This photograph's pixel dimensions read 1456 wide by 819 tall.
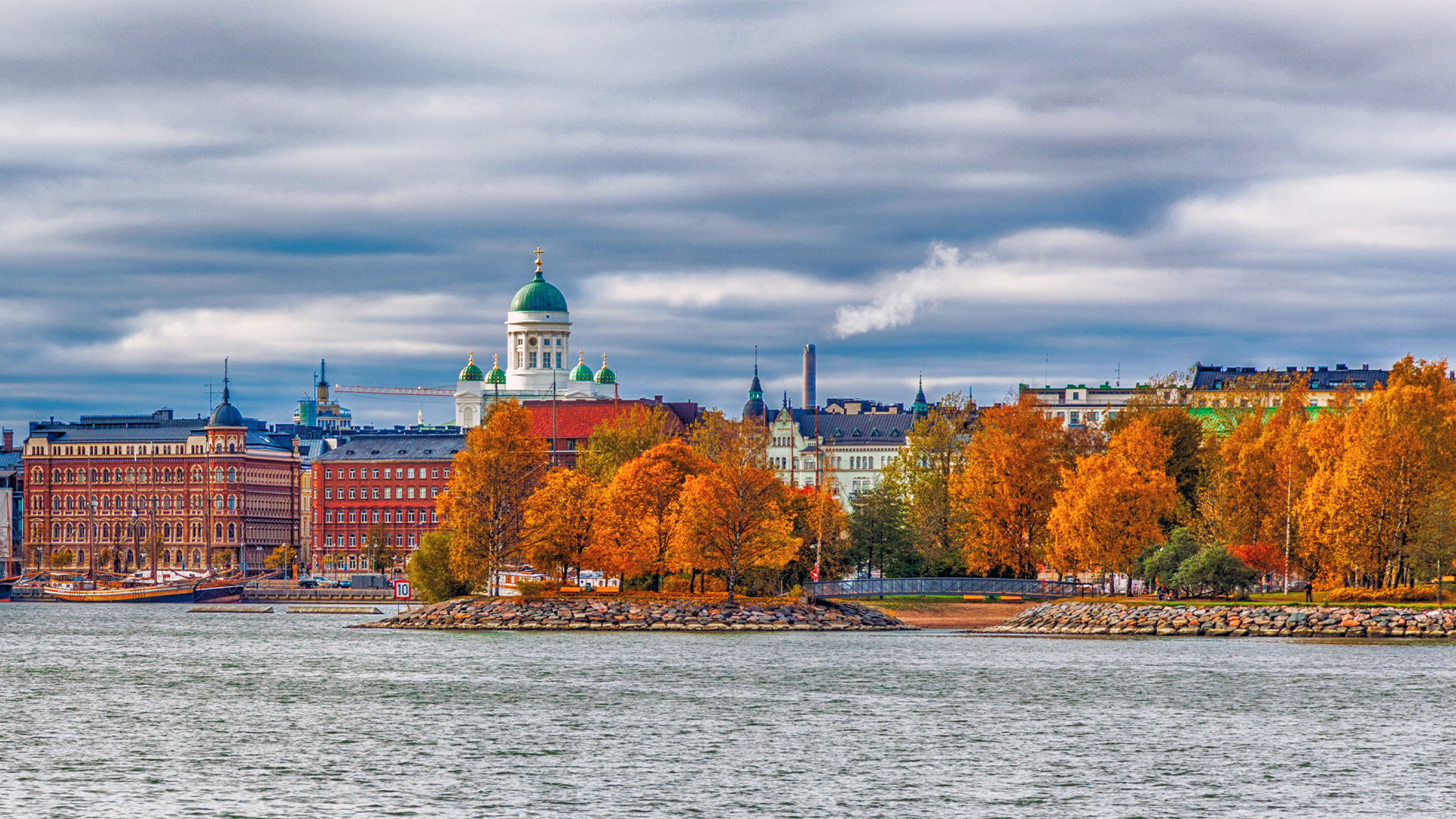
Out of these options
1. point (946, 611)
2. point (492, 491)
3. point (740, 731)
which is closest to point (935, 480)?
point (946, 611)

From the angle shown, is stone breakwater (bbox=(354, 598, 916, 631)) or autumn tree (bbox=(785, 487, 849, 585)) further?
autumn tree (bbox=(785, 487, 849, 585))

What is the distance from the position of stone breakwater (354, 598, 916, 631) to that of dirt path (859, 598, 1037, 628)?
7.63ft

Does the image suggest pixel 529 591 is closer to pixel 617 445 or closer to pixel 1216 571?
pixel 617 445

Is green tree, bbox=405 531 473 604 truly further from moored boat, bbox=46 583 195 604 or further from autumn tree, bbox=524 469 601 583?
moored boat, bbox=46 583 195 604

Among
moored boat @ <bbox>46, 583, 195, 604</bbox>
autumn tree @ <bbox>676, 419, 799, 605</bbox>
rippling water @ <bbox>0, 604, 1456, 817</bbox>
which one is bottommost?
rippling water @ <bbox>0, 604, 1456, 817</bbox>

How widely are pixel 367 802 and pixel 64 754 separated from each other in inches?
456

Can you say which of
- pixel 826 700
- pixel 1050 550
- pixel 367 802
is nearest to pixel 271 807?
Answer: pixel 367 802

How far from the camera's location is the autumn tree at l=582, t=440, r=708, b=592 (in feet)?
337

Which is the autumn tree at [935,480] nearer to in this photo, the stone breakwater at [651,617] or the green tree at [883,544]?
the green tree at [883,544]

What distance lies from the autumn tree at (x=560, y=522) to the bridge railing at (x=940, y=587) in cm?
1335

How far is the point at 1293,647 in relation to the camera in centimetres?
8000

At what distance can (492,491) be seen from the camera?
101 meters

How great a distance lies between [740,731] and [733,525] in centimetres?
4860

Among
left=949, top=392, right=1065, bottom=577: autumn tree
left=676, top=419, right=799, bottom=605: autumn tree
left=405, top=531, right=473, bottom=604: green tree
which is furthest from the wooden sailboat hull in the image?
left=949, top=392, right=1065, bottom=577: autumn tree
